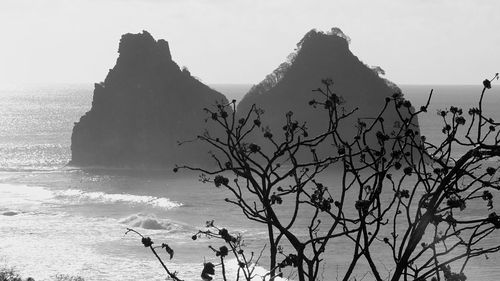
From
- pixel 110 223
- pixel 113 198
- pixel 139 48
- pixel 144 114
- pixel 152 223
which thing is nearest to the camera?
pixel 152 223

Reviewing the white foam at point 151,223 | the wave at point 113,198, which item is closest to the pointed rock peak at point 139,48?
the wave at point 113,198

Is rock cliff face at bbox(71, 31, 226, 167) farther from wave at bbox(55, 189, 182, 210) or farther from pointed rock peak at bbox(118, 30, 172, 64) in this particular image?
wave at bbox(55, 189, 182, 210)

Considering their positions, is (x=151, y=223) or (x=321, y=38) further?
(x=321, y=38)

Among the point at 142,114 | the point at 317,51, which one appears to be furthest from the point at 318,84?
the point at 142,114

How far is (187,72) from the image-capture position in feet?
348

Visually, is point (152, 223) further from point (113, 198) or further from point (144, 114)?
point (144, 114)

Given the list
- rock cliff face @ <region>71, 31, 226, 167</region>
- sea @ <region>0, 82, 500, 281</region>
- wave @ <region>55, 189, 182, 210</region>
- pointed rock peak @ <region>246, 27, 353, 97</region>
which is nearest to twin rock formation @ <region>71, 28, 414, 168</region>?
rock cliff face @ <region>71, 31, 226, 167</region>

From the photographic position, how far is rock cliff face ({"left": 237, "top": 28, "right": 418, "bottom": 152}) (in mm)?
113250

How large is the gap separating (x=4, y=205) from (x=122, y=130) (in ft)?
128

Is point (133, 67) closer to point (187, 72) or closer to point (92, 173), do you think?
point (187, 72)

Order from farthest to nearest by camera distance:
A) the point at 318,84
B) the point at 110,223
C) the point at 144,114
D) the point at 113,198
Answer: the point at 318,84 < the point at 144,114 < the point at 113,198 < the point at 110,223

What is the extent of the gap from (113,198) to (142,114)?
3249cm

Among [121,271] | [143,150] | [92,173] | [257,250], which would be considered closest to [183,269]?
[121,271]

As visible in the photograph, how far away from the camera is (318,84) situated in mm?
112812
